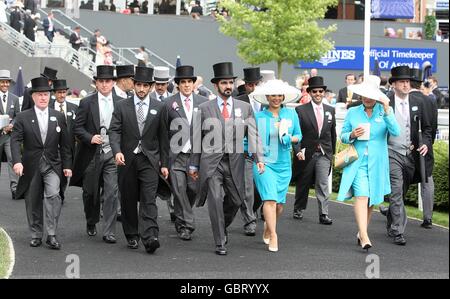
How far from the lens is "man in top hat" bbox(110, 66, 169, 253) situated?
37.0 feet

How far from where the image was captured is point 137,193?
11383mm

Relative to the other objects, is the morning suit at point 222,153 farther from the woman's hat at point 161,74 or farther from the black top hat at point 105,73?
the woman's hat at point 161,74

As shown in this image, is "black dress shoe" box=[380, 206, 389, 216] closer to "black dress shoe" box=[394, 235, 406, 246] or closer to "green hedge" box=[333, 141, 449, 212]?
"green hedge" box=[333, 141, 449, 212]

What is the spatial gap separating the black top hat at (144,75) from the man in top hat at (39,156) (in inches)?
42.1

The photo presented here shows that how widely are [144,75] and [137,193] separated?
52.7 inches

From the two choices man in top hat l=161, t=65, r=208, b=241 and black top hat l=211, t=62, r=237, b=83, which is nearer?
black top hat l=211, t=62, r=237, b=83

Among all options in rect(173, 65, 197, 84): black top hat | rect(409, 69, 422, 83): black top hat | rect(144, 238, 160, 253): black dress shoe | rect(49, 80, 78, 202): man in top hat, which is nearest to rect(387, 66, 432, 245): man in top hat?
rect(409, 69, 422, 83): black top hat

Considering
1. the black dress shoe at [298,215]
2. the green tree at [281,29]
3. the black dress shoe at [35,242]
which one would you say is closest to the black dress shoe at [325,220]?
the black dress shoe at [298,215]

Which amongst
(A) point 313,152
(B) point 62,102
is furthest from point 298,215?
(B) point 62,102

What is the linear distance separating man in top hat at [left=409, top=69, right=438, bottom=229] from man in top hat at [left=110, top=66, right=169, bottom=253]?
334 cm

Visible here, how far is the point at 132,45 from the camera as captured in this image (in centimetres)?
3638

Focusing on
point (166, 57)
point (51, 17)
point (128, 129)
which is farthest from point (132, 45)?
point (128, 129)

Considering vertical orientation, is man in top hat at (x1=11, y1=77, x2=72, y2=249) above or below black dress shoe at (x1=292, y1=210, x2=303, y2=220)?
above

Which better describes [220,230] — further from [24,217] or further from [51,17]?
[51,17]
